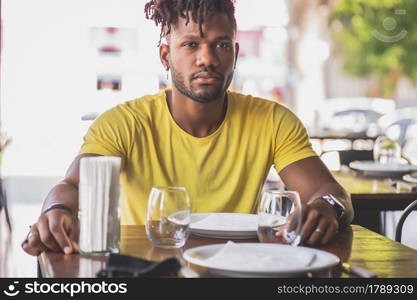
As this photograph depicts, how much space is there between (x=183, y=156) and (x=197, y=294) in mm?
1102

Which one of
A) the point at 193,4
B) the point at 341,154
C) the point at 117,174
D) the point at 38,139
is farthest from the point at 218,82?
the point at 38,139

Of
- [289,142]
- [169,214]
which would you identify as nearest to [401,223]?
[289,142]

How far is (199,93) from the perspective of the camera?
2377mm

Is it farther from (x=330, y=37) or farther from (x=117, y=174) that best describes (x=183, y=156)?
(x=330, y=37)

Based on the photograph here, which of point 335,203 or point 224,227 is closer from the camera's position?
point 224,227

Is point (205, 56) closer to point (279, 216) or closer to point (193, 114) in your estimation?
point (193, 114)

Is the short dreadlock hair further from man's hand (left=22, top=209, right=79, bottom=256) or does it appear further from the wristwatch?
man's hand (left=22, top=209, right=79, bottom=256)

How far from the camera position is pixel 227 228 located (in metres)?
1.85

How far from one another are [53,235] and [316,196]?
0.82 metres

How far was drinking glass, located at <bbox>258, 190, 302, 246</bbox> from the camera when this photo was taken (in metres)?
1.65

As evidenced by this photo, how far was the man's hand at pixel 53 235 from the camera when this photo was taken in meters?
1.68

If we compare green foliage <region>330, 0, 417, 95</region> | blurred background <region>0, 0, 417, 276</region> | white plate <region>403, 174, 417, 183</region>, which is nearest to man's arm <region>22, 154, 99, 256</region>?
white plate <region>403, 174, 417, 183</region>

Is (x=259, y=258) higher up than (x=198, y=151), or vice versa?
(x=198, y=151)
